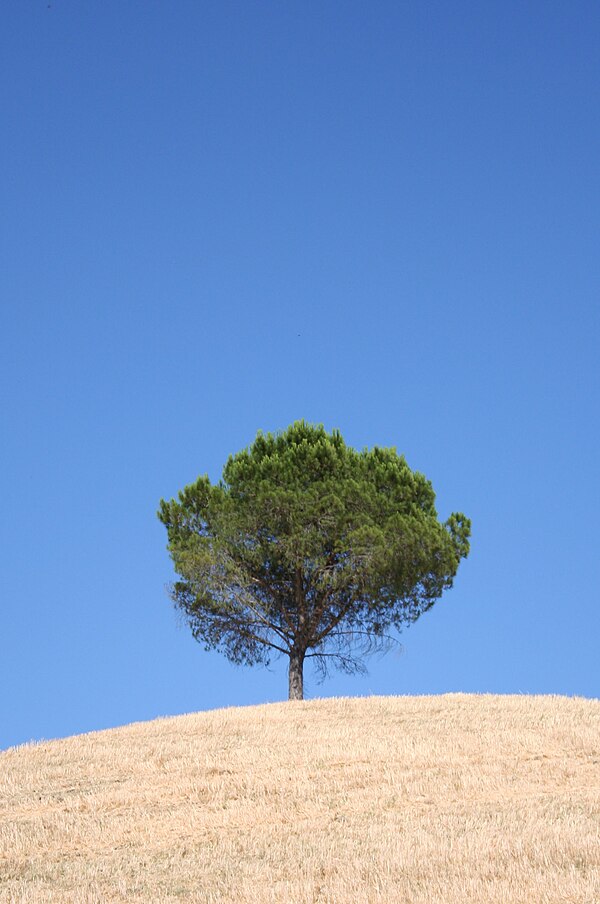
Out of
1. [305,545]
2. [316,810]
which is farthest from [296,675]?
[316,810]

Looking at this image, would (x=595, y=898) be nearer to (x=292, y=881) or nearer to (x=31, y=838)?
(x=292, y=881)

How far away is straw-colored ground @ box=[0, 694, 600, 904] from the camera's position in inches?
471

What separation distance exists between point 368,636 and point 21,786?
735 inches

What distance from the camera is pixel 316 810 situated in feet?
54.4

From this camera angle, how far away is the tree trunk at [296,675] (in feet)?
114

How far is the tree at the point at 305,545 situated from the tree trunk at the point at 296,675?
0.05 meters

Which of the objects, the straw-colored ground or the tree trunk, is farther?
the tree trunk

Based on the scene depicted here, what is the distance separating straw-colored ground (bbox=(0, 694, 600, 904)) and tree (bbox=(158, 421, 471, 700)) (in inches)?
326

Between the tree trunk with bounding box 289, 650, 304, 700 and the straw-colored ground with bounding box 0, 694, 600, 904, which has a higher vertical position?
the tree trunk with bounding box 289, 650, 304, 700

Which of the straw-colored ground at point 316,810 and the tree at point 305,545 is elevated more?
the tree at point 305,545

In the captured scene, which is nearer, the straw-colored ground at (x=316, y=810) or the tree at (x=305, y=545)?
the straw-colored ground at (x=316, y=810)

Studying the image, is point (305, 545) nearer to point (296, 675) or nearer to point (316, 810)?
point (296, 675)

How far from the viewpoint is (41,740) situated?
27375mm

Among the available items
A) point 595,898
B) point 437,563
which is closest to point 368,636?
point 437,563
